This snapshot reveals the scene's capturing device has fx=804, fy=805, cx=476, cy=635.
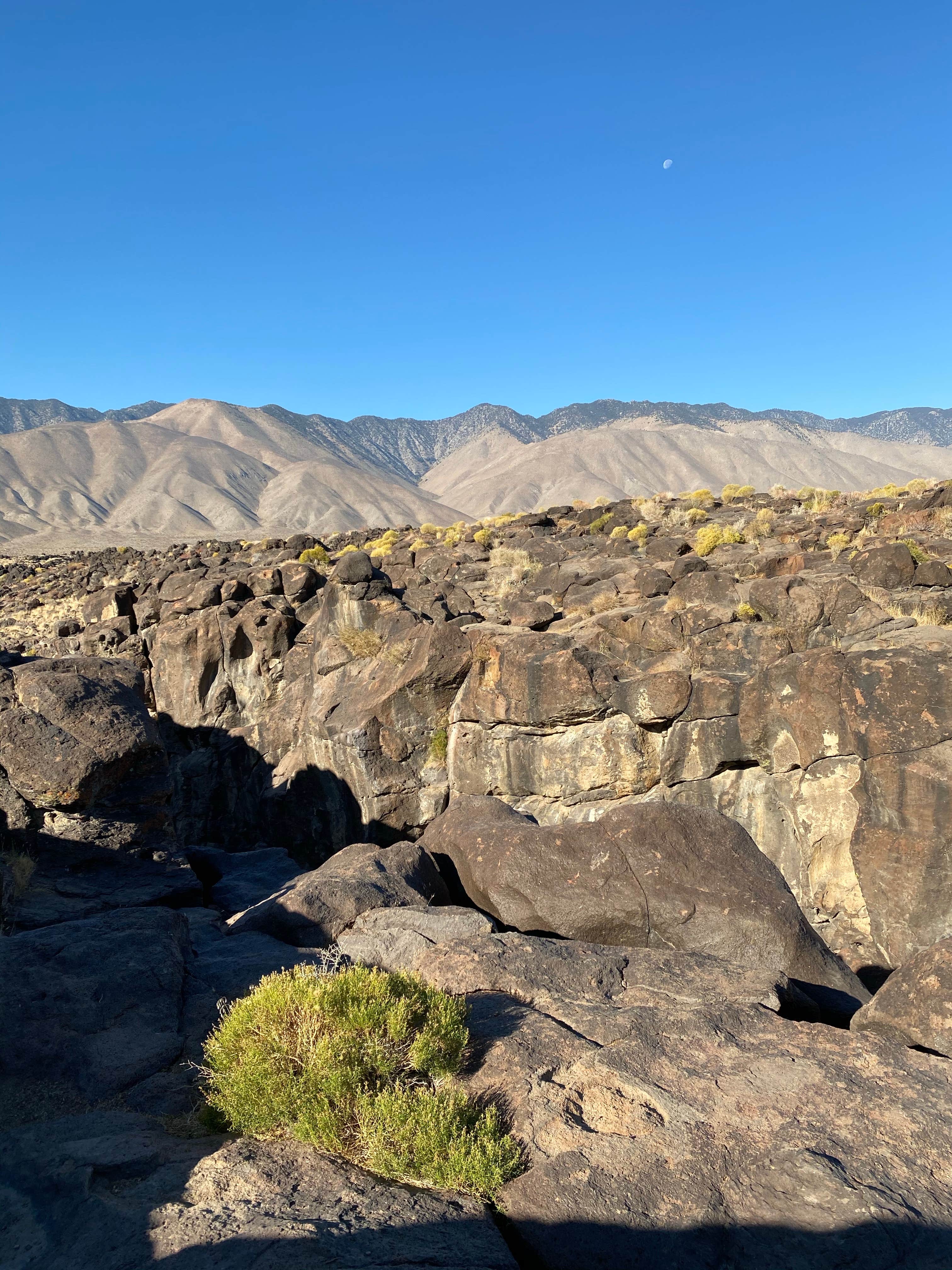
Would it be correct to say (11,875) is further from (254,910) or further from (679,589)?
(679,589)

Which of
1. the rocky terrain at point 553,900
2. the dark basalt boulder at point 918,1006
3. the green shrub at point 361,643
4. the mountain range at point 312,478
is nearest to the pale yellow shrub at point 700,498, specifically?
the rocky terrain at point 553,900

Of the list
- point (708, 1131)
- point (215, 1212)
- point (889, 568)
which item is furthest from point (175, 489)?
point (708, 1131)

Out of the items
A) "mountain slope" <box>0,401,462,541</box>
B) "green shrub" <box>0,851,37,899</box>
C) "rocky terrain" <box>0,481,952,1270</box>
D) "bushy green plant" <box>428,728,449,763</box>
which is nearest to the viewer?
"rocky terrain" <box>0,481,952,1270</box>

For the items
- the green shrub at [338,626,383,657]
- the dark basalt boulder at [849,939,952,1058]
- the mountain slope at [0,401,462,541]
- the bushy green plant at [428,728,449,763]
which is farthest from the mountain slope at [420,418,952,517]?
the dark basalt boulder at [849,939,952,1058]

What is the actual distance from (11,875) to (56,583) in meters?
47.0

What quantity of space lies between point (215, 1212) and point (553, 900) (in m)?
5.19

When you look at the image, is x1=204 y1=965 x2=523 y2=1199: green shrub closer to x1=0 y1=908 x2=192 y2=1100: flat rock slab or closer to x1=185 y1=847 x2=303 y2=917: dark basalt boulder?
x1=0 y1=908 x2=192 y2=1100: flat rock slab

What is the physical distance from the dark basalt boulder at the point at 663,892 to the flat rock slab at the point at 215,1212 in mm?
4515

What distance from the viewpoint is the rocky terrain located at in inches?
161

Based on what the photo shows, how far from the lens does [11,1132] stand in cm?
472

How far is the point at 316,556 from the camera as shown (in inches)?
1334

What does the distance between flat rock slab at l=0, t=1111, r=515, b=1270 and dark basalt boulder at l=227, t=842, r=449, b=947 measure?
3.72 metres

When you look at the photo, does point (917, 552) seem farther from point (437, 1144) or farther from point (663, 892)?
point (437, 1144)

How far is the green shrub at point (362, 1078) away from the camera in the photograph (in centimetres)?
437
